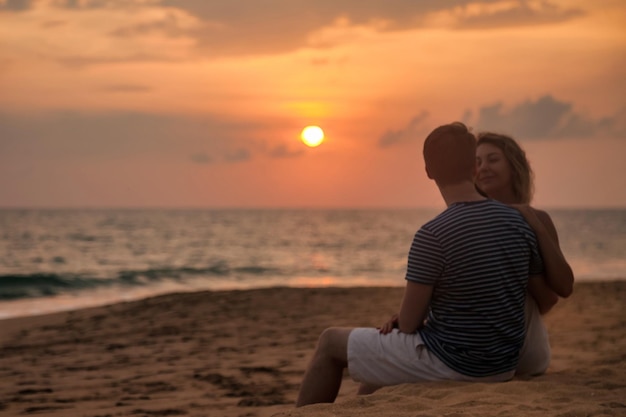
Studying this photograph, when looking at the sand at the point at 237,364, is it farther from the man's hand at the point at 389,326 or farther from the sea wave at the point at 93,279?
the sea wave at the point at 93,279

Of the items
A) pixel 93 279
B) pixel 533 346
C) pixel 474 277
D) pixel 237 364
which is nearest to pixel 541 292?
pixel 533 346

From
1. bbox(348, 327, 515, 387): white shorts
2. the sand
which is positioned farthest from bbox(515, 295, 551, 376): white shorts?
bbox(348, 327, 515, 387): white shorts

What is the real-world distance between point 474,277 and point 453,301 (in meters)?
0.16

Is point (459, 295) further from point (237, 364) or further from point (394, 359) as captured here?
point (237, 364)

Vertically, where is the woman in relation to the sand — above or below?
above

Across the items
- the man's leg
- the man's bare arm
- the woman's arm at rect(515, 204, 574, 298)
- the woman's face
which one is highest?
the woman's face

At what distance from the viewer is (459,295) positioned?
Answer: 3.75 metres

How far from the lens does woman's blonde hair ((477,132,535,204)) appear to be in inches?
178

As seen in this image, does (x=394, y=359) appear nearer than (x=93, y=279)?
Yes

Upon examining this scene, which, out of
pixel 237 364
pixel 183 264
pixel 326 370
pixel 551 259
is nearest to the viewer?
pixel 551 259

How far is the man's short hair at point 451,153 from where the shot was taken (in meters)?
3.63

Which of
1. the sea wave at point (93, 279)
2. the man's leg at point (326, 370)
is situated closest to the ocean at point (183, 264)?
the sea wave at point (93, 279)

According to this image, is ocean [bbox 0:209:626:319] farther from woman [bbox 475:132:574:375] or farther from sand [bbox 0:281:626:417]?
woman [bbox 475:132:574:375]

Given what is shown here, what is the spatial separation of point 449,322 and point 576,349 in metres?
3.54
